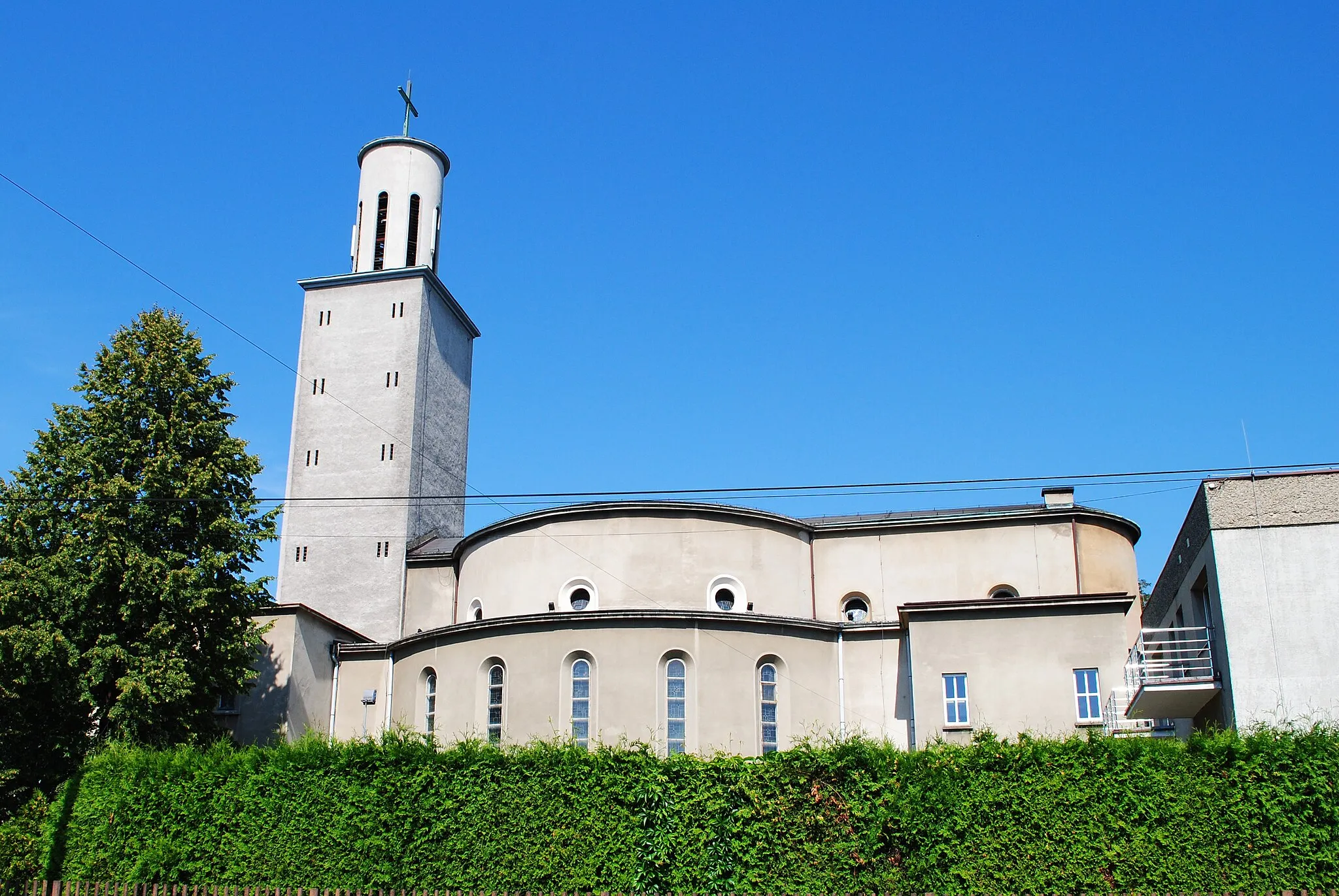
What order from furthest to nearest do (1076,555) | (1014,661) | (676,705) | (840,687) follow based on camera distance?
(1076,555) → (840,687) → (676,705) → (1014,661)

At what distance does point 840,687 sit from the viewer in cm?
3425

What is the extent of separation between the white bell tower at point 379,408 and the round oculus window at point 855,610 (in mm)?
15155

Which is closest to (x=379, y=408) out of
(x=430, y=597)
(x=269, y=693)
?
(x=430, y=597)

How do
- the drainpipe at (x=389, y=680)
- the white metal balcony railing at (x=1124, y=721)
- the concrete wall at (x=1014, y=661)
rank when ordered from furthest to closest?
the drainpipe at (x=389, y=680), the concrete wall at (x=1014, y=661), the white metal balcony railing at (x=1124, y=721)

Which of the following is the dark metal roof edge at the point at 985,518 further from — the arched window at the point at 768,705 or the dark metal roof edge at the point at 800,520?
the arched window at the point at 768,705

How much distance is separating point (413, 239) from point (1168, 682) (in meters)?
33.7

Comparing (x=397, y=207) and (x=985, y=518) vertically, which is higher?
(x=397, y=207)

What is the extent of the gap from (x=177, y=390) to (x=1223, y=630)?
1018 inches

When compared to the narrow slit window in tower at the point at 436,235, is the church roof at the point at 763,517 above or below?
below

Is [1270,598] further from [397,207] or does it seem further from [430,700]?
[397,207]

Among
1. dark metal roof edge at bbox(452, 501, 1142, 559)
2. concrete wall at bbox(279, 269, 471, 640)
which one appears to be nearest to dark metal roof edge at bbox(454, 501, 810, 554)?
dark metal roof edge at bbox(452, 501, 1142, 559)

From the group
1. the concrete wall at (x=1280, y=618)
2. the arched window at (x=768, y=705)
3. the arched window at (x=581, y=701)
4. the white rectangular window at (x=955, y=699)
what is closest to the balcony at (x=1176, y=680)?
the concrete wall at (x=1280, y=618)

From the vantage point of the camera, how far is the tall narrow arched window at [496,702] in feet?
106

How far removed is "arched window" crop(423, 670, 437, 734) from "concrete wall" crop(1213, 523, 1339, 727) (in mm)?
21051
